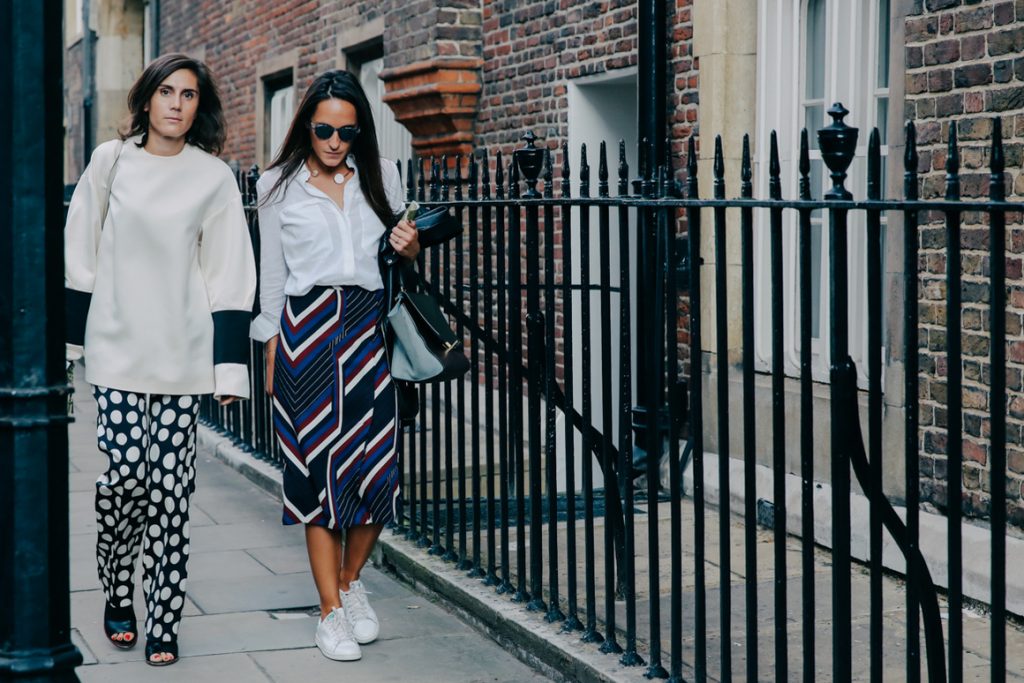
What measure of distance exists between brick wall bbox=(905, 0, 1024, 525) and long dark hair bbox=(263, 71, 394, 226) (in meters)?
2.08

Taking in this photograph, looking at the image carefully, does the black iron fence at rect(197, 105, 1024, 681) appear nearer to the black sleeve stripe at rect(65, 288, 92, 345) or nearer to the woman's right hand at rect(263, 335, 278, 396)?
the woman's right hand at rect(263, 335, 278, 396)

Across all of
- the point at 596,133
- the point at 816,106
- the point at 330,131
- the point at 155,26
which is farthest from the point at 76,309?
the point at 155,26

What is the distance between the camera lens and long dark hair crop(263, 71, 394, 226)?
478cm

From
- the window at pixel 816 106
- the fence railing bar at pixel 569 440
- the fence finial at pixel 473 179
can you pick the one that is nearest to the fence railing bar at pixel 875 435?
the fence railing bar at pixel 569 440

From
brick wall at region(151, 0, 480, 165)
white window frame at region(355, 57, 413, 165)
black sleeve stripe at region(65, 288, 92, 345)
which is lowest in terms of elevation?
black sleeve stripe at region(65, 288, 92, 345)

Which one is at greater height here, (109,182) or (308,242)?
(109,182)

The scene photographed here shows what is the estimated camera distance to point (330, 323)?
4.79 metres

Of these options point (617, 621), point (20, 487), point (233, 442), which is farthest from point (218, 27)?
point (20, 487)

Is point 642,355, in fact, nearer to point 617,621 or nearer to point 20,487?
point 617,621

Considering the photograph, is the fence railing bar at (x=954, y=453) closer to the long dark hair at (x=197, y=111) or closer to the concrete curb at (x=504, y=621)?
the concrete curb at (x=504, y=621)

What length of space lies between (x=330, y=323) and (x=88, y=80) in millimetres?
17704

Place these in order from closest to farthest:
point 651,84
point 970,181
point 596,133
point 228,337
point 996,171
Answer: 1. point 996,171
2. point 228,337
3. point 970,181
4. point 651,84
5. point 596,133

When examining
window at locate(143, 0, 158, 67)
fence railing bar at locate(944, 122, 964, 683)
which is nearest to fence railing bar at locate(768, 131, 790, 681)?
fence railing bar at locate(944, 122, 964, 683)

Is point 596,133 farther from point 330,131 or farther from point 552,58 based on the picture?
point 330,131
